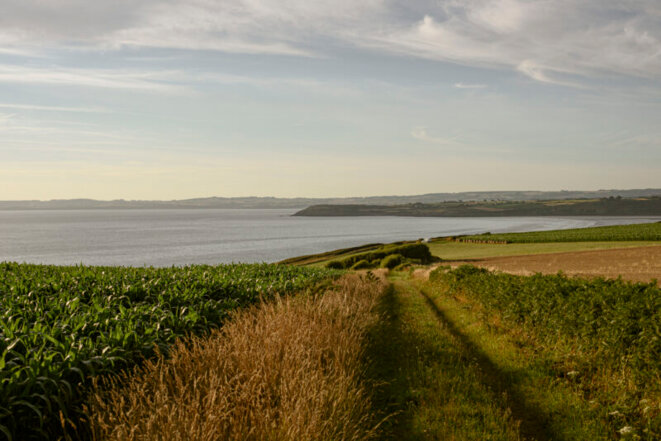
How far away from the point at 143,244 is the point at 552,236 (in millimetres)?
105572

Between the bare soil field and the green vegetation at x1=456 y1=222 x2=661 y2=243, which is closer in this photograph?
the bare soil field

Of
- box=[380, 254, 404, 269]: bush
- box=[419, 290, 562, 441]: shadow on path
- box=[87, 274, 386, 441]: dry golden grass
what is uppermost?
box=[87, 274, 386, 441]: dry golden grass

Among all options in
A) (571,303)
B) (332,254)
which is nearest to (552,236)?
(332,254)

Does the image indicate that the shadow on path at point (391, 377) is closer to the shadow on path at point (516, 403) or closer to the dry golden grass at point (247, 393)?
the dry golden grass at point (247, 393)

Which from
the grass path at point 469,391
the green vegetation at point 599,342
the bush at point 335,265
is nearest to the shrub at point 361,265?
the bush at point 335,265

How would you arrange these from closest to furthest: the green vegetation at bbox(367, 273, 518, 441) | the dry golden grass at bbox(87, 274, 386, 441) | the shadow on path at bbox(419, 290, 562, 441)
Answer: the dry golden grass at bbox(87, 274, 386, 441), the green vegetation at bbox(367, 273, 518, 441), the shadow on path at bbox(419, 290, 562, 441)

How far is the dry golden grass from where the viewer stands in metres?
4.20

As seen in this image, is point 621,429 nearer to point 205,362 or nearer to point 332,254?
point 205,362

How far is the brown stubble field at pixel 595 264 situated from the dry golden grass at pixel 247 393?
20.7m

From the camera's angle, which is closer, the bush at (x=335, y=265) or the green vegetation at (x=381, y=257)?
the bush at (x=335, y=265)

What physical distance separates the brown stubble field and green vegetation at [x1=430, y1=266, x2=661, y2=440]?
14.6 metres

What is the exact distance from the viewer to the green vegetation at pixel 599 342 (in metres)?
6.79

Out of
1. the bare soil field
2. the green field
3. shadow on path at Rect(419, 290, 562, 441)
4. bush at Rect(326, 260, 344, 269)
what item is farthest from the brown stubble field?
shadow on path at Rect(419, 290, 562, 441)

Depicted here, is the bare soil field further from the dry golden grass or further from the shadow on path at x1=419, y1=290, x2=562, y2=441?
the dry golden grass
